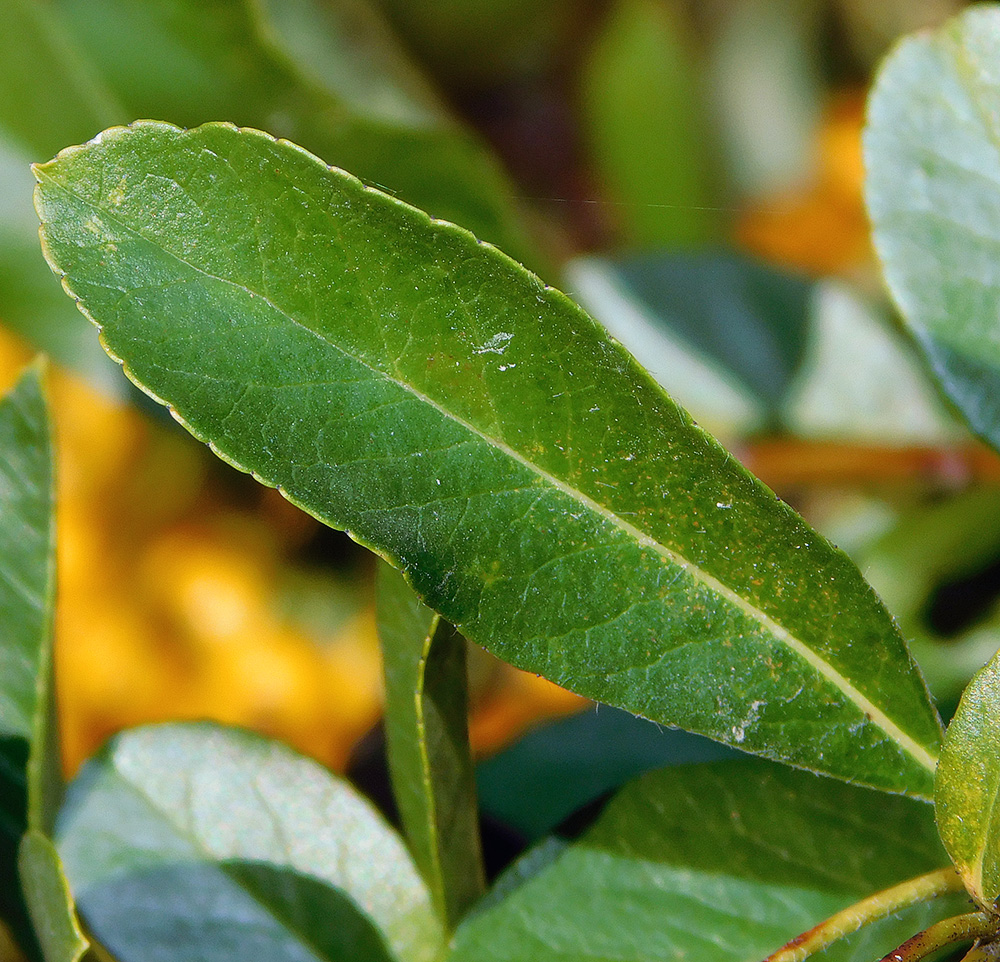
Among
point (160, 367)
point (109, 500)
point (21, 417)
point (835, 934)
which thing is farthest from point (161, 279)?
point (109, 500)

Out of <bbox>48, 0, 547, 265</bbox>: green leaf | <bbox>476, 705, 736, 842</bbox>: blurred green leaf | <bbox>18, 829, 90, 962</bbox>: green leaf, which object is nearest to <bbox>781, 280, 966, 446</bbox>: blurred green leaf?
<bbox>48, 0, 547, 265</bbox>: green leaf

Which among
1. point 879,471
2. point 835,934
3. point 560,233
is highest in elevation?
point 560,233

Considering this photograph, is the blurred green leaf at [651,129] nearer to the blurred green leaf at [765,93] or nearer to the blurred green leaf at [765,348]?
the blurred green leaf at [765,93]

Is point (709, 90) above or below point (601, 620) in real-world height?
above

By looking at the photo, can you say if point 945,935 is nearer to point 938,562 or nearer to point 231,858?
point 231,858

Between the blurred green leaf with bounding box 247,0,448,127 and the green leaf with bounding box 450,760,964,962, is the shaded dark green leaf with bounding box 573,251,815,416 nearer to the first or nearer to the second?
the blurred green leaf with bounding box 247,0,448,127

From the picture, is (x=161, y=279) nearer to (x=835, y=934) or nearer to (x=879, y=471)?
(x=835, y=934)

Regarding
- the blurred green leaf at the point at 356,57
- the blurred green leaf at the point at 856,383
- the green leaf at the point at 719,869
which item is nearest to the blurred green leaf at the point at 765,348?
the blurred green leaf at the point at 856,383
